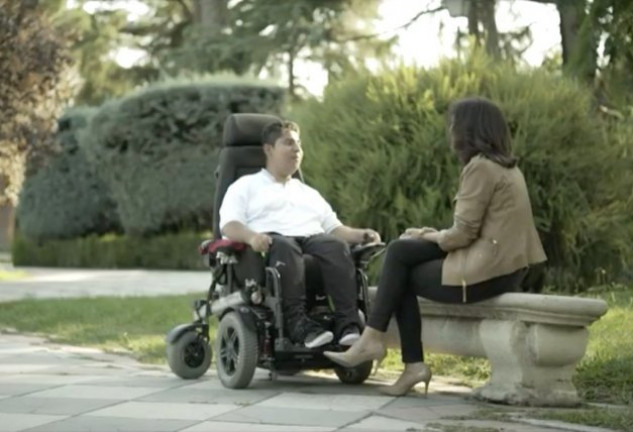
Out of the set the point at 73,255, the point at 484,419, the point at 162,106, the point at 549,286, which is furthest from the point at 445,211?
the point at 73,255

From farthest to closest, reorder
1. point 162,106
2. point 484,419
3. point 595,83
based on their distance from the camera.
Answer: point 162,106 < point 595,83 < point 484,419

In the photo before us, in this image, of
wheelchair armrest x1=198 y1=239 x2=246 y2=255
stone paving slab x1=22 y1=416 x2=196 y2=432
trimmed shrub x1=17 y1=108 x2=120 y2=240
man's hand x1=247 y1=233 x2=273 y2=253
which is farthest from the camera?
trimmed shrub x1=17 y1=108 x2=120 y2=240

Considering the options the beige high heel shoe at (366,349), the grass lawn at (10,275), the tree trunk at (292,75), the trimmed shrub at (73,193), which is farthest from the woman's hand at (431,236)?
the tree trunk at (292,75)

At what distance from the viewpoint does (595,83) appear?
764 centimetres

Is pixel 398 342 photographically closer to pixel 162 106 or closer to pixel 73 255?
pixel 162 106

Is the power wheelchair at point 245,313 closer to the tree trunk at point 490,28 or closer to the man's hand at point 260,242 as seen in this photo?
the man's hand at point 260,242

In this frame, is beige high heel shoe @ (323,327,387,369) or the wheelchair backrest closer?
beige high heel shoe @ (323,327,387,369)

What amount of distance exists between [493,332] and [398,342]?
1009 mm

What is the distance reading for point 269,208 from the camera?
8.33 metres

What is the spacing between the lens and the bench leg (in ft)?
23.2

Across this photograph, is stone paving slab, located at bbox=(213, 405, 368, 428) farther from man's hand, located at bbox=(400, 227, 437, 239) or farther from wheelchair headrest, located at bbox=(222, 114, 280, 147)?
wheelchair headrest, located at bbox=(222, 114, 280, 147)

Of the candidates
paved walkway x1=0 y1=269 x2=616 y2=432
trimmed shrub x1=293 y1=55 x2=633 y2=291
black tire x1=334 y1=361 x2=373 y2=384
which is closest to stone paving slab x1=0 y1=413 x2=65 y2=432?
paved walkway x1=0 y1=269 x2=616 y2=432

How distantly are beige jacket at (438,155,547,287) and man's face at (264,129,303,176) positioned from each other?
1.40m

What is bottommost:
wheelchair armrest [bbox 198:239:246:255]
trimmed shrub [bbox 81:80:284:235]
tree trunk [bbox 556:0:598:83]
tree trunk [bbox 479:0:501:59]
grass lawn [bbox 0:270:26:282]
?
grass lawn [bbox 0:270:26:282]
